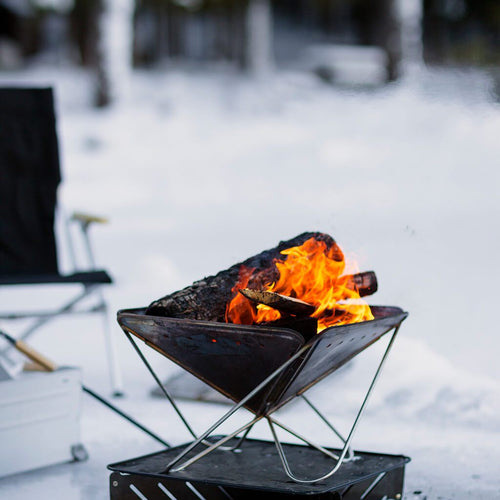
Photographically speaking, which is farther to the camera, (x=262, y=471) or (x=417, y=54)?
(x=417, y=54)

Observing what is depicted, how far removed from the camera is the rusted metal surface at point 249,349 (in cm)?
153

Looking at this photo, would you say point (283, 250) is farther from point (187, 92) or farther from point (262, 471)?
point (187, 92)

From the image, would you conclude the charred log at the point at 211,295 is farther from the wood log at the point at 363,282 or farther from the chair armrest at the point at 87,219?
the chair armrest at the point at 87,219

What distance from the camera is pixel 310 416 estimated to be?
97.6 inches

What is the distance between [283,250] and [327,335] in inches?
11.5

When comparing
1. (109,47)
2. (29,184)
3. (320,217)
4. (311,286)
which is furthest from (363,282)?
(109,47)

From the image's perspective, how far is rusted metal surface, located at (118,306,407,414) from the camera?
153cm

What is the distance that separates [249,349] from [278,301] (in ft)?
0.35

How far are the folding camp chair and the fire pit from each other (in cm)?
122

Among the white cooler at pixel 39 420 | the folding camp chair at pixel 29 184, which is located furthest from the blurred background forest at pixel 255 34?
the white cooler at pixel 39 420

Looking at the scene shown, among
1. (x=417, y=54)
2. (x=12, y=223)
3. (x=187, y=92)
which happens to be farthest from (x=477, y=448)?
(x=187, y=92)

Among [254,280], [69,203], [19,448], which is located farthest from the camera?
[69,203]

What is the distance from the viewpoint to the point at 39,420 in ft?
6.73

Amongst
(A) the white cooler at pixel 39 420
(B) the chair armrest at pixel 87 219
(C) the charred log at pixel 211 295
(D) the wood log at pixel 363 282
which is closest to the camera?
(C) the charred log at pixel 211 295
